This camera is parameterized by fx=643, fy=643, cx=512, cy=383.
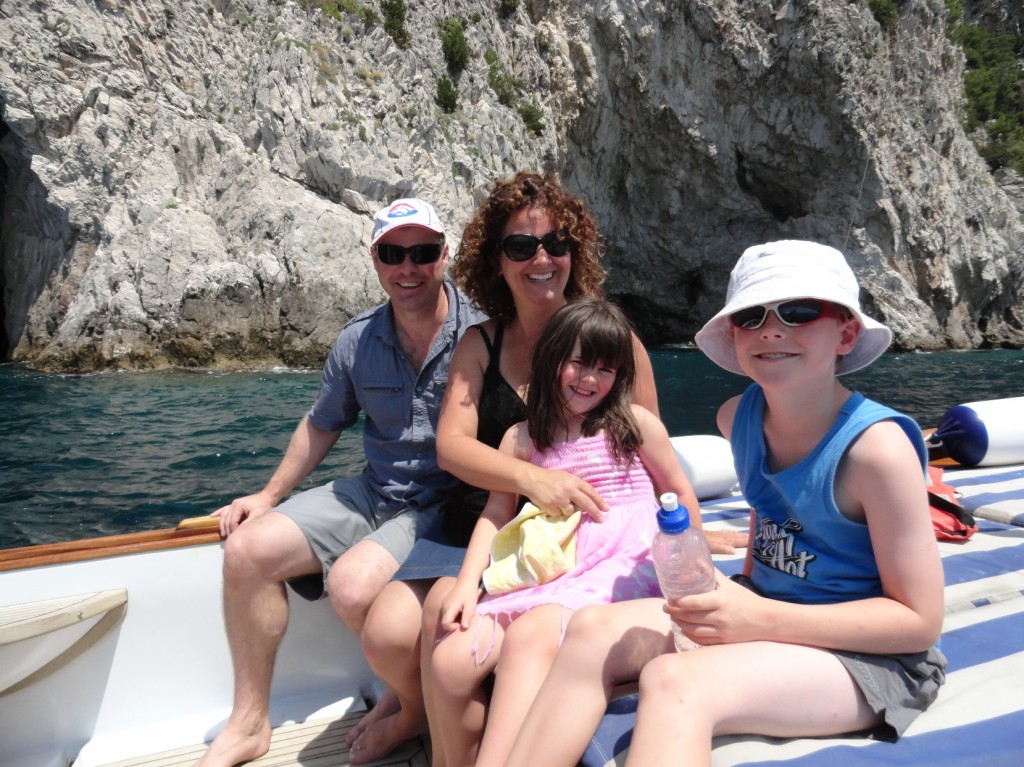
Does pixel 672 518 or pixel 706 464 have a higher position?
pixel 672 518

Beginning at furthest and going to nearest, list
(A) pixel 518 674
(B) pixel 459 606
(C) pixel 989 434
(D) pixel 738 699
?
(C) pixel 989 434
(B) pixel 459 606
(A) pixel 518 674
(D) pixel 738 699

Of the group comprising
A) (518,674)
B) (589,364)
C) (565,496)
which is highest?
(589,364)

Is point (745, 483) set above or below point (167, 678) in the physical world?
above

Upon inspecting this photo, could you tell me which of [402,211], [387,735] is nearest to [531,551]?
[387,735]

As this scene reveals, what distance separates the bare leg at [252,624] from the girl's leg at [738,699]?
1.19m

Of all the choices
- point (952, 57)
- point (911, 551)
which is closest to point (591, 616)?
point (911, 551)

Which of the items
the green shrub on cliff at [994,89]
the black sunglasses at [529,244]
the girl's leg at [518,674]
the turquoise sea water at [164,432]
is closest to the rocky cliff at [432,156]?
the turquoise sea water at [164,432]

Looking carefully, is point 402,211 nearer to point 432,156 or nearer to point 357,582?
point 357,582

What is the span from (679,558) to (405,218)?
1.47 meters

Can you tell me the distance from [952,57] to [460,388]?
35628mm

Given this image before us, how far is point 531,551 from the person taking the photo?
156 cm

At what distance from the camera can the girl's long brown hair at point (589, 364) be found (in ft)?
5.73

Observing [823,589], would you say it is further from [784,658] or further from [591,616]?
[591,616]

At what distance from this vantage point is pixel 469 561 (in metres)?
1.65
